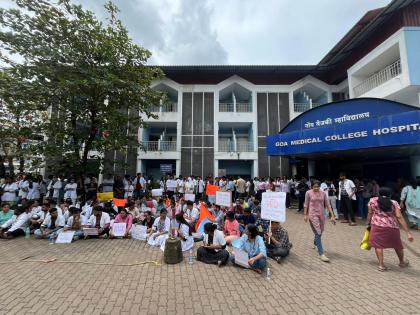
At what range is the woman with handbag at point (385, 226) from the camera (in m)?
4.25

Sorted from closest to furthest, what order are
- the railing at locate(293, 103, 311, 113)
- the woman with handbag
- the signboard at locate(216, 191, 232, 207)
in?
the woman with handbag < the signboard at locate(216, 191, 232, 207) < the railing at locate(293, 103, 311, 113)

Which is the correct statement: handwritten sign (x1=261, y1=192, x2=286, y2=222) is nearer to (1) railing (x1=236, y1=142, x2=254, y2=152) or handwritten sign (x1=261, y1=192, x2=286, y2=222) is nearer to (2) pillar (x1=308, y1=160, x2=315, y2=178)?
(2) pillar (x1=308, y1=160, x2=315, y2=178)

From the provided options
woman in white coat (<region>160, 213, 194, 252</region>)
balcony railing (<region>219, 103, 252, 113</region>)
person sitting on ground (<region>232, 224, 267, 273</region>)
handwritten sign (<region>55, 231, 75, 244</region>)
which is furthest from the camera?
balcony railing (<region>219, 103, 252, 113</region>)

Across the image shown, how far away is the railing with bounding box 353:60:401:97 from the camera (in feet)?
38.1

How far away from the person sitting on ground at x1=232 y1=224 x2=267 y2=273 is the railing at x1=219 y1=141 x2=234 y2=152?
43.9ft

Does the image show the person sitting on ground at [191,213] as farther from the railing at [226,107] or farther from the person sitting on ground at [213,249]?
the railing at [226,107]

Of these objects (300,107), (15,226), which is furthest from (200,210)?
(300,107)

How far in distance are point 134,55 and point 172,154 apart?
921 cm

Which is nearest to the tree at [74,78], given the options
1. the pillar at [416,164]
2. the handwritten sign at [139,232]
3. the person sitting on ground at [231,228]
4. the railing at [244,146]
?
the handwritten sign at [139,232]

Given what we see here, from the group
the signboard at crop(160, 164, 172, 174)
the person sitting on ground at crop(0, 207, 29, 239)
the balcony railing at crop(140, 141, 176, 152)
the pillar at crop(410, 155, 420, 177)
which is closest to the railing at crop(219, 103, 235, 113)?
the balcony railing at crop(140, 141, 176, 152)

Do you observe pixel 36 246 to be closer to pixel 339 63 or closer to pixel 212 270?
pixel 212 270

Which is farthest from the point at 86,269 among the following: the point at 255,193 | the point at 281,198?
the point at 255,193

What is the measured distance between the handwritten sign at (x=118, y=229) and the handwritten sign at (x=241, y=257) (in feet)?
13.6

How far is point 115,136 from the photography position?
906 cm
